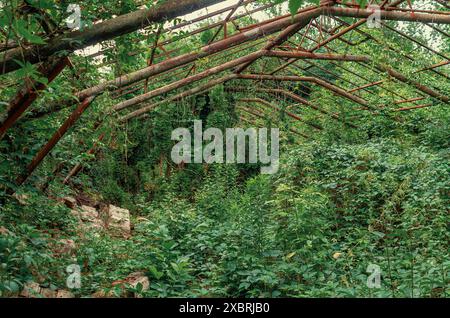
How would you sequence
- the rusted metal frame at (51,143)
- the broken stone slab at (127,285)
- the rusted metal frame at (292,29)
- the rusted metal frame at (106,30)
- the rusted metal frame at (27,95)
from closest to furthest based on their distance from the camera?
the rusted metal frame at (106,30) → the rusted metal frame at (27,95) → the broken stone slab at (127,285) → the rusted metal frame at (51,143) → the rusted metal frame at (292,29)

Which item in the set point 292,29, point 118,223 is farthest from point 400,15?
point 118,223

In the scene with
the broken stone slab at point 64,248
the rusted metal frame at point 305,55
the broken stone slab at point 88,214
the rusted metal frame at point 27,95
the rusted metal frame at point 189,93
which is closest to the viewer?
the rusted metal frame at point 27,95

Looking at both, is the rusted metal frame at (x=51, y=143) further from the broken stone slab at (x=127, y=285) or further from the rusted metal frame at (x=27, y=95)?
the broken stone slab at (x=127, y=285)

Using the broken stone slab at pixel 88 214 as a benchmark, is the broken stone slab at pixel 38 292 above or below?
below

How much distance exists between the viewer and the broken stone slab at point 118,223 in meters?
10.7

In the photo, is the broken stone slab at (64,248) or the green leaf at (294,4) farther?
the broken stone slab at (64,248)

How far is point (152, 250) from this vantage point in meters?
7.41

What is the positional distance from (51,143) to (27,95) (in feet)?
6.10

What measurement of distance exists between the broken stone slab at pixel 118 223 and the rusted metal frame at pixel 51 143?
3.95 metres

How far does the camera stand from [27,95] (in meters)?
5.01

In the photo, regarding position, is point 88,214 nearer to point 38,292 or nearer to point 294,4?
point 38,292

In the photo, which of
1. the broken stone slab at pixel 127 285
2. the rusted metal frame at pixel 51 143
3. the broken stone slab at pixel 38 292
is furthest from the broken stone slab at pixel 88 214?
the broken stone slab at pixel 38 292

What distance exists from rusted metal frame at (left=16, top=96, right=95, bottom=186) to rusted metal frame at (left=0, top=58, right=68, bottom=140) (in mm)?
1470
